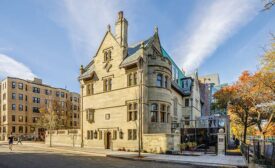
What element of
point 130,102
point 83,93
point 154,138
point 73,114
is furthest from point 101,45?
point 73,114

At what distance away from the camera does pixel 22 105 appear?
6956 centimetres

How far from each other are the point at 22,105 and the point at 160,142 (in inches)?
2363

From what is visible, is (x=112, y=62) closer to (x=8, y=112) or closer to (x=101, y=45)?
(x=101, y=45)

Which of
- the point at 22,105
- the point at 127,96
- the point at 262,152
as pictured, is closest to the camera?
the point at 262,152

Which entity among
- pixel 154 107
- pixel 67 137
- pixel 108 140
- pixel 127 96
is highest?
pixel 127 96

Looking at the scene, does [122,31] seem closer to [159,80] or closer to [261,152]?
[159,80]

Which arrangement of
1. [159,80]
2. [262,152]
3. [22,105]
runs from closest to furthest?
[262,152] < [159,80] < [22,105]

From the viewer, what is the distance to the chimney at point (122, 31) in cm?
2902

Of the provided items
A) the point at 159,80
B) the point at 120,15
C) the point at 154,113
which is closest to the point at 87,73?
the point at 120,15

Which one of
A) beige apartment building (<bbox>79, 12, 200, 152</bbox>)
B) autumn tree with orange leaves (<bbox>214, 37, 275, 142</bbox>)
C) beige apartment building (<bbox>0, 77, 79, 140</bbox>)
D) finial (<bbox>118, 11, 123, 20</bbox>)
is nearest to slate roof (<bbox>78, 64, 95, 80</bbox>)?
beige apartment building (<bbox>79, 12, 200, 152</bbox>)

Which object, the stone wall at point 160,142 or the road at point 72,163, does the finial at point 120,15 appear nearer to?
the stone wall at point 160,142

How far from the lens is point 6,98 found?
66.4 metres

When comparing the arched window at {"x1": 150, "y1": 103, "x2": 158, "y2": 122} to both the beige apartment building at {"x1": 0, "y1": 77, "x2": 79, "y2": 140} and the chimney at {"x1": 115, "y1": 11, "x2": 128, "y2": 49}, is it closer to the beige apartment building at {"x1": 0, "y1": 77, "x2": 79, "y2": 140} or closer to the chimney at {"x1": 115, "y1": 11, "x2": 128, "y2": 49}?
the chimney at {"x1": 115, "y1": 11, "x2": 128, "y2": 49}

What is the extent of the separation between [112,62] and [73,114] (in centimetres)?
6135
